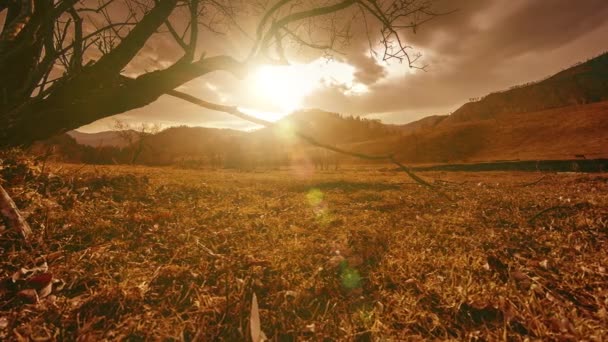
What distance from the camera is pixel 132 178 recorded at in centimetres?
516

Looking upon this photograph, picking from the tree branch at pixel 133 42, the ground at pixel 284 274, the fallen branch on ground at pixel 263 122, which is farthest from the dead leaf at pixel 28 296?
the tree branch at pixel 133 42

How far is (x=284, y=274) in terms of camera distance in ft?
7.43

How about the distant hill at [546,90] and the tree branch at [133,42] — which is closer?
the tree branch at [133,42]

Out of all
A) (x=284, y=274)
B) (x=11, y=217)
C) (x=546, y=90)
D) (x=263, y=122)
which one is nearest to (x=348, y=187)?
(x=263, y=122)

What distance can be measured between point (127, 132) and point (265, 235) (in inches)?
2270

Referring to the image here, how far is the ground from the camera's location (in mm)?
1604

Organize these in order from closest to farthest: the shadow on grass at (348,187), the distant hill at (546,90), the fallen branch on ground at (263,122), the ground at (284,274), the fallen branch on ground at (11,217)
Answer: the ground at (284,274)
the fallen branch on ground at (11,217)
the fallen branch on ground at (263,122)
the shadow on grass at (348,187)
the distant hill at (546,90)

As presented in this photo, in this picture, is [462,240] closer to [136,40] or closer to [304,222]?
[304,222]

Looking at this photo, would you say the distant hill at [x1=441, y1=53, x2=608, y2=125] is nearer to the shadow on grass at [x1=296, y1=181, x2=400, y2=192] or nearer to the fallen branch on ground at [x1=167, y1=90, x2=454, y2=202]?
the shadow on grass at [x1=296, y1=181, x2=400, y2=192]

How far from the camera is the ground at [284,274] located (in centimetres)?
160

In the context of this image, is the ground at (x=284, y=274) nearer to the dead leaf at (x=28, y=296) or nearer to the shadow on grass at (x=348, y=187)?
the dead leaf at (x=28, y=296)

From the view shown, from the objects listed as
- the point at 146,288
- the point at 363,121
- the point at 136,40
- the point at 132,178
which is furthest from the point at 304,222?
the point at 363,121

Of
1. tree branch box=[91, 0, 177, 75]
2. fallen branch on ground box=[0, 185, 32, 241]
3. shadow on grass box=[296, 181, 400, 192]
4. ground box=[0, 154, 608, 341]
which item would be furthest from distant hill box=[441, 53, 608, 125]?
fallen branch on ground box=[0, 185, 32, 241]

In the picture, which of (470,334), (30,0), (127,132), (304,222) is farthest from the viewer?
(127,132)
